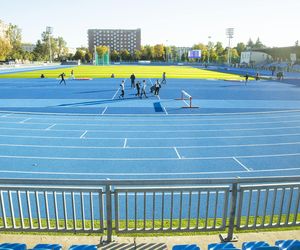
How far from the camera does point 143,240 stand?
5.13 metres

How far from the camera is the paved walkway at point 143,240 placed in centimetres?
496

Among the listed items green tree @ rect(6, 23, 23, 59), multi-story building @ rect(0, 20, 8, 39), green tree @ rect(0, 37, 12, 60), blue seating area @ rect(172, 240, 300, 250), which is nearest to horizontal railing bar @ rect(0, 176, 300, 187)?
blue seating area @ rect(172, 240, 300, 250)

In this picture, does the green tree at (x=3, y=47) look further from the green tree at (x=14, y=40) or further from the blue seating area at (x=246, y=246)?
the blue seating area at (x=246, y=246)

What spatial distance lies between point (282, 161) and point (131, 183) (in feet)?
29.9

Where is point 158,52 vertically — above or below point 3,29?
below

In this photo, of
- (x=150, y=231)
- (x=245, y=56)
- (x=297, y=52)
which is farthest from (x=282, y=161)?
(x=245, y=56)

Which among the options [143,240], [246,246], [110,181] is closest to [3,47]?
[110,181]

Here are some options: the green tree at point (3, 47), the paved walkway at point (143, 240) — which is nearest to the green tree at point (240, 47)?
the green tree at point (3, 47)

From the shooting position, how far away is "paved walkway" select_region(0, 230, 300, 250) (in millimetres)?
4961

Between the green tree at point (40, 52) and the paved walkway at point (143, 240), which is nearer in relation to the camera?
the paved walkway at point (143, 240)

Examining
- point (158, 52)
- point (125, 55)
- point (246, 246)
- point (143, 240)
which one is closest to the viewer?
point (246, 246)

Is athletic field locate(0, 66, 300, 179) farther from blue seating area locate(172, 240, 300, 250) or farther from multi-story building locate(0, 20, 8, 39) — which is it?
multi-story building locate(0, 20, 8, 39)

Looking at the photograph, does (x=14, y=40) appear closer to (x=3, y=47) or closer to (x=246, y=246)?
(x=3, y=47)

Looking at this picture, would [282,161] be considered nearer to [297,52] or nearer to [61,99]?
[61,99]
